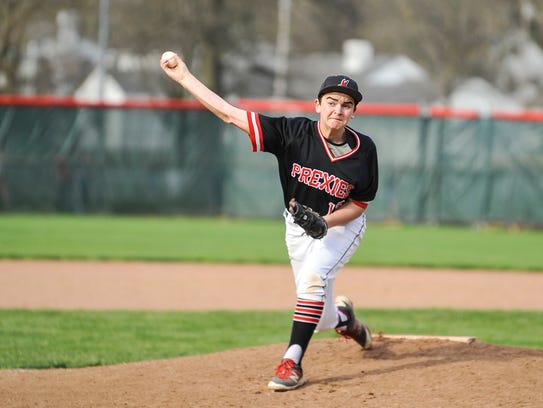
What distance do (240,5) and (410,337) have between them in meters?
25.2

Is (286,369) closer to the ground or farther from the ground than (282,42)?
closer to the ground

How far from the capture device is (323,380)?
16.7 feet

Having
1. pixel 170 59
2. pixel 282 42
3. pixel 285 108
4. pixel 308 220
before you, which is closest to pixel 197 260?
pixel 285 108

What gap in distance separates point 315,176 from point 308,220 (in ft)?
1.26

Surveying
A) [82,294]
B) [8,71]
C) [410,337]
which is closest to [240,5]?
[8,71]

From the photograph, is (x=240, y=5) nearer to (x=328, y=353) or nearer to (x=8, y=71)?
(x=8, y=71)

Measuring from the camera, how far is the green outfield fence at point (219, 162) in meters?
18.5

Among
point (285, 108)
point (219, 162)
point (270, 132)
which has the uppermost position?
point (270, 132)

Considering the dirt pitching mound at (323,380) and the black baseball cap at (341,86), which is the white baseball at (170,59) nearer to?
the black baseball cap at (341,86)

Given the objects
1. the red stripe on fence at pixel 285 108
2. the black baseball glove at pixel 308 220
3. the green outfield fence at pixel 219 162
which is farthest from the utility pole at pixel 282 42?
the black baseball glove at pixel 308 220

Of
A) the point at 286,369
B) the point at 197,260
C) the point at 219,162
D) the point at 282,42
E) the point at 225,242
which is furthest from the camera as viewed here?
the point at 282,42

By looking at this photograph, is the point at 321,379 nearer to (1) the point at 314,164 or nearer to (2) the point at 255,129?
(1) the point at 314,164

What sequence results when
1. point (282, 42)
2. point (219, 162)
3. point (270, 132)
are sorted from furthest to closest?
point (282, 42) → point (219, 162) → point (270, 132)

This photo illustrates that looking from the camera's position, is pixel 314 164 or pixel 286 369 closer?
pixel 286 369
